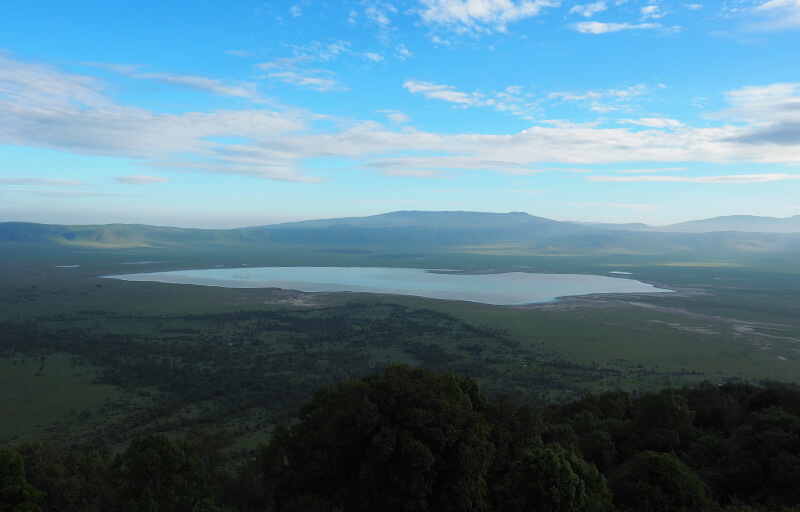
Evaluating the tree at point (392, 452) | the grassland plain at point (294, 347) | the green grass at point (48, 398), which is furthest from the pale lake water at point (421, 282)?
the tree at point (392, 452)

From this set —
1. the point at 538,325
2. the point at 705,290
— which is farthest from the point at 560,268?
the point at 538,325

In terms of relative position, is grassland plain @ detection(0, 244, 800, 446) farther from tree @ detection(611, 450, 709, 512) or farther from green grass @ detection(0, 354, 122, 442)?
tree @ detection(611, 450, 709, 512)

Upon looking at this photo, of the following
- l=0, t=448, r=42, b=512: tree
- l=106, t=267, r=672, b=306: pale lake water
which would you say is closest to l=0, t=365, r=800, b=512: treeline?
l=0, t=448, r=42, b=512: tree

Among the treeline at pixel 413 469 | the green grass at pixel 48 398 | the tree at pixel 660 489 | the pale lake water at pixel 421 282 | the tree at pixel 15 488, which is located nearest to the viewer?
the tree at pixel 15 488

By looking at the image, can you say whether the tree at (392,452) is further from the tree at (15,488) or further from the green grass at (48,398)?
the green grass at (48,398)

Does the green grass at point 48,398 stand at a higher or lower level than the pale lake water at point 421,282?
lower

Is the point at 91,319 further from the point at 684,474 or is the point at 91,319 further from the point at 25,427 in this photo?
the point at 684,474
